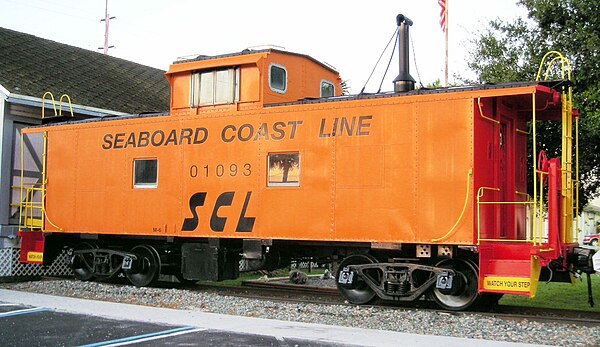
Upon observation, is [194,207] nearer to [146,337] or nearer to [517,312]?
[146,337]

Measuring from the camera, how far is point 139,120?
13719mm

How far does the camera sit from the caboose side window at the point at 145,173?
1349 centimetres

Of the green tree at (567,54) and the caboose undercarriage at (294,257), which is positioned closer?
the caboose undercarriage at (294,257)

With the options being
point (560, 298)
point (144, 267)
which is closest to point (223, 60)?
point (144, 267)

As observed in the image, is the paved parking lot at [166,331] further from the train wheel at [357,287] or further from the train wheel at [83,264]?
the train wheel at [83,264]

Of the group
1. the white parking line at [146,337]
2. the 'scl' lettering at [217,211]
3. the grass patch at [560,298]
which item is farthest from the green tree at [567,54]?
the white parking line at [146,337]

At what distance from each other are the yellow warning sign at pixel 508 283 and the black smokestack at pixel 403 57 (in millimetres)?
3775

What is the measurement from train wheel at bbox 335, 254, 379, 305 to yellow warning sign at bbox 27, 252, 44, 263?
739 cm

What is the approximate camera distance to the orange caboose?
10.4 metres

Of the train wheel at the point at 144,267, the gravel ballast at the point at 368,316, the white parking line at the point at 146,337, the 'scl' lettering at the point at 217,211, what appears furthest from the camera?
the train wheel at the point at 144,267

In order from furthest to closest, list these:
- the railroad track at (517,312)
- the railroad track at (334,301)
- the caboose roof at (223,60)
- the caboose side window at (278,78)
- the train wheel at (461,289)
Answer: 1. the caboose side window at (278,78)
2. the caboose roof at (223,60)
3. the train wheel at (461,289)
4. the railroad track at (334,301)
5. the railroad track at (517,312)

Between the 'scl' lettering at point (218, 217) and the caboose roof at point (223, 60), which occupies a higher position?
the caboose roof at point (223, 60)

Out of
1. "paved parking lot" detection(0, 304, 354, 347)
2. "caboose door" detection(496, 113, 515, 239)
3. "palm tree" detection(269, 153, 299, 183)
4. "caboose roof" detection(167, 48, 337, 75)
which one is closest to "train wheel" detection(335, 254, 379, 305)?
"palm tree" detection(269, 153, 299, 183)

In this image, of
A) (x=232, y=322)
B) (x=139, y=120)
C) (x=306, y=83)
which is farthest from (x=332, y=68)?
(x=232, y=322)
